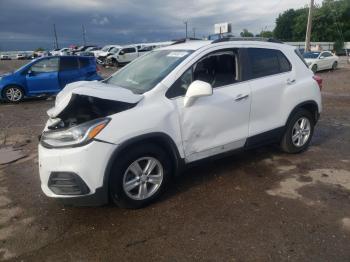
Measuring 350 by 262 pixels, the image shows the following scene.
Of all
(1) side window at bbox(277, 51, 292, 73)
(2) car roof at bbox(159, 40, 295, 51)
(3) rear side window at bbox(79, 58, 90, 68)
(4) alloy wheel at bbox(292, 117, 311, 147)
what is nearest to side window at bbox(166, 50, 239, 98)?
(2) car roof at bbox(159, 40, 295, 51)

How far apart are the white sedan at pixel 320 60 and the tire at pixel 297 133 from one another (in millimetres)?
16762

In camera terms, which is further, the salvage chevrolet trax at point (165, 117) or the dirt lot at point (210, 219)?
the salvage chevrolet trax at point (165, 117)

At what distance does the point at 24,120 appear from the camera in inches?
348

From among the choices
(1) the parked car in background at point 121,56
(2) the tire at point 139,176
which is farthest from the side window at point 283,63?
(1) the parked car in background at point 121,56

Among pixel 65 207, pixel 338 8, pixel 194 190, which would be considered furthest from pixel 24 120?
pixel 338 8

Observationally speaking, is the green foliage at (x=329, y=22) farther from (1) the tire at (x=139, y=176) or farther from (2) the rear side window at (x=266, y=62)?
(1) the tire at (x=139, y=176)

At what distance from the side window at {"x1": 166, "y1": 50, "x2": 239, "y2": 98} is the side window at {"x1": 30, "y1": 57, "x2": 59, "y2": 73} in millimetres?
9259

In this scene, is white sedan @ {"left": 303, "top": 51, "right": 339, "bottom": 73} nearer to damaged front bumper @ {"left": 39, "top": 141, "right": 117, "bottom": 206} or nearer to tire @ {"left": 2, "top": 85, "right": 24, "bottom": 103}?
tire @ {"left": 2, "top": 85, "right": 24, "bottom": 103}

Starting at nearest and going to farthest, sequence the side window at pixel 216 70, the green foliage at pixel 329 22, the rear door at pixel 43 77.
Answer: the side window at pixel 216 70, the rear door at pixel 43 77, the green foliage at pixel 329 22

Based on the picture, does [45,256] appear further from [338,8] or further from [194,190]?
[338,8]

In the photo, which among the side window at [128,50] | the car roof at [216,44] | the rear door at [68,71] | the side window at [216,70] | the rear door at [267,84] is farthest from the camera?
the side window at [128,50]

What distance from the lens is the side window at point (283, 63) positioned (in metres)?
4.91

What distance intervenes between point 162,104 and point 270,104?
1.77 m

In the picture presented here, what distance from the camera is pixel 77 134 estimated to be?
3.26 meters
